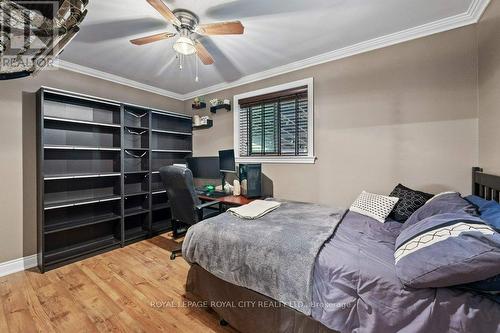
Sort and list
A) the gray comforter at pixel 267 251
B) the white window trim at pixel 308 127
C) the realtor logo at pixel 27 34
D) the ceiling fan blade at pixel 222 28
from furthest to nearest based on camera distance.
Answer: the white window trim at pixel 308 127 → the ceiling fan blade at pixel 222 28 → the gray comforter at pixel 267 251 → the realtor logo at pixel 27 34

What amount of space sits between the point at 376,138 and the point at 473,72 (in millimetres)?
Answer: 929

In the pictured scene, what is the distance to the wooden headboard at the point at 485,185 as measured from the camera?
145 centimetres

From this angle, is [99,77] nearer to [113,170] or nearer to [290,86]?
[113,170]

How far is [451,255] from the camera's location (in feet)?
2.92

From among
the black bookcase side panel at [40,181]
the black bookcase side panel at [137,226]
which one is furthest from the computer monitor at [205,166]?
the black bookcase side panel at [40,181]

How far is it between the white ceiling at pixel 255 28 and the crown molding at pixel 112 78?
8cm

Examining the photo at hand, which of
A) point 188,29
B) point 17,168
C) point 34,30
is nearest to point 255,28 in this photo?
point 188,29

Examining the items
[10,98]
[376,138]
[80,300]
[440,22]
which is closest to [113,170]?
[10,98]

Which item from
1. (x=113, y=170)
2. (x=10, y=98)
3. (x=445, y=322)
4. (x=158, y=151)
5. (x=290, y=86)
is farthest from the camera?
(x=158, y=151)

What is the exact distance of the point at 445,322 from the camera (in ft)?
2.85

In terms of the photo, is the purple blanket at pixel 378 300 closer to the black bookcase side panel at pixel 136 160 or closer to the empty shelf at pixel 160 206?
the empty shelf at pixel 160 206

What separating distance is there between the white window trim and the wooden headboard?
1.46 meters

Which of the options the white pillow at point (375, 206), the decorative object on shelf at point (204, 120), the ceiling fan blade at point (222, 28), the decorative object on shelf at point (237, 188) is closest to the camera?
the ceiling fan blade at point (222, 28)

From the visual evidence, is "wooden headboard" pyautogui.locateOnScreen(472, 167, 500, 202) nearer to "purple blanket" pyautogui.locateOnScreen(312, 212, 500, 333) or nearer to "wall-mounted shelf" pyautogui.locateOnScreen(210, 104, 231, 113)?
"purple blanket" pyautogui.locateOnScreen(312, 212, 500, 333)
